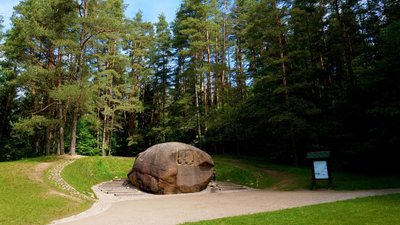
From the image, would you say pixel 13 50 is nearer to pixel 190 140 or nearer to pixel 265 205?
pixel 190 140

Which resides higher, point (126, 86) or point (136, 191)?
point (126, 86)

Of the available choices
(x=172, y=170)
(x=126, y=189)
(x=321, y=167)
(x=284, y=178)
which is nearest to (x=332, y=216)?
(x=321, y=167)

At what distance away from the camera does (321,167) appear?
15492mm

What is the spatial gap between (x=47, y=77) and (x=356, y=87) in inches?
874

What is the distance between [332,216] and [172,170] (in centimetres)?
1007

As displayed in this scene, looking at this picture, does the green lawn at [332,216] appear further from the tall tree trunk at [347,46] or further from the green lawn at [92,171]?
the tall tree trunk at [347,46]

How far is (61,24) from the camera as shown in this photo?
22.8 meters

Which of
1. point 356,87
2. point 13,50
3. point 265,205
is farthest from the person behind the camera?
point 13,50

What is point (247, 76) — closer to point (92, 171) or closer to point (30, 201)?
point (92, 171)

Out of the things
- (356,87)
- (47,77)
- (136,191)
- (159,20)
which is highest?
(159,20)

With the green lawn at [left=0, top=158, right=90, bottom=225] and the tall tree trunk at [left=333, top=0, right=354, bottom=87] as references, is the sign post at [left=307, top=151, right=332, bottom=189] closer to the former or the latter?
the tall tree trunk at [left=333, top=0, right=354, bottom=87]

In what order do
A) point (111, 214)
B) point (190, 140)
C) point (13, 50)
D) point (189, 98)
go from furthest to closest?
point (190, 140) → point (189, 98) → point (13, 50) → point (111, 214)

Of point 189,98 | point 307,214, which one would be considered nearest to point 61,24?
point 189,98

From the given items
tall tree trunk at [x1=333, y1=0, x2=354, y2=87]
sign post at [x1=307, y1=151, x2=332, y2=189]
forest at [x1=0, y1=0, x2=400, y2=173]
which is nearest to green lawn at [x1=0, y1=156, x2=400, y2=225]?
sign post at [x1=307, y1=151, x2=332, y2=189]
